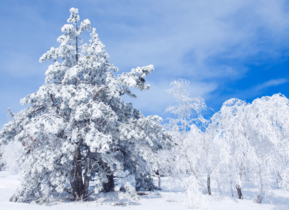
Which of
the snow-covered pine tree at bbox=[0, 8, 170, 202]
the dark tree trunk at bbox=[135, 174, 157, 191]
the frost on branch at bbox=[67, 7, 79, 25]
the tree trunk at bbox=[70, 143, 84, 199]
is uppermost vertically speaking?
the frost on branch at bbox=[67, 7, 79, 25]

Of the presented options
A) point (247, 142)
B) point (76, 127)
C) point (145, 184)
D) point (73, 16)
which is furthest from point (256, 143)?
point (73, 16)

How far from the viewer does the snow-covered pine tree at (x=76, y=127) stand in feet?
34.3

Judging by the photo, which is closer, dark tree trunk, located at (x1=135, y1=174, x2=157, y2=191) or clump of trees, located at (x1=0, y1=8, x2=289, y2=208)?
clump of trees, located at (x1=0, y1=8, x2=289, y2=208)

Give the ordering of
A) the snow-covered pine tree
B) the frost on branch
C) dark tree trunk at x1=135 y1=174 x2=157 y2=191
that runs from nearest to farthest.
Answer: the snow-covered pine tree < the frost on branch < dark tree trunk at x1=135 y1=174 x2=157 y2=191

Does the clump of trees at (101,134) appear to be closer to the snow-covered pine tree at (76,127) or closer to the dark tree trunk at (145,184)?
the snow-covered pine tree at (76,127)

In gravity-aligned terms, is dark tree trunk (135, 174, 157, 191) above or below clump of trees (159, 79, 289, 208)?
below

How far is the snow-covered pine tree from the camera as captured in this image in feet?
34.3

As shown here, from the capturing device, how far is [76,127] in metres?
11.1

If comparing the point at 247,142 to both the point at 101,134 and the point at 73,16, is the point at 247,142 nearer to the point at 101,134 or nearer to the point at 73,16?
the point at 101,134

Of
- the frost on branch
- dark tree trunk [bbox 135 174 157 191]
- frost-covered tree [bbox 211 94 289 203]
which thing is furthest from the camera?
dark tree trunk [bbox 135 174 157 191]

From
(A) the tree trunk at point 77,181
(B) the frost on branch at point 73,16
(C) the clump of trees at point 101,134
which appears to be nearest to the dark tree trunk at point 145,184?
(C) the clump of trees at point 101,134

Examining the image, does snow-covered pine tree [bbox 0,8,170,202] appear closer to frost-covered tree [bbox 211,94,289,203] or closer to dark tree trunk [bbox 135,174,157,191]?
dark tree trunk [bbox 135,174,157,191]

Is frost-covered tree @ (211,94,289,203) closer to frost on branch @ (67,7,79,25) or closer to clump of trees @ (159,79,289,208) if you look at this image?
clump of trees @ (159,79,289,208)

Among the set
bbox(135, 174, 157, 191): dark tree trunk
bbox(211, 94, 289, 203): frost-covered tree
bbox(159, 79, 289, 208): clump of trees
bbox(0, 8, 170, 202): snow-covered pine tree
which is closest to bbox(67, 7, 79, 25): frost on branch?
bbox(0, 8, 170, 202): snow-covered pine tree
